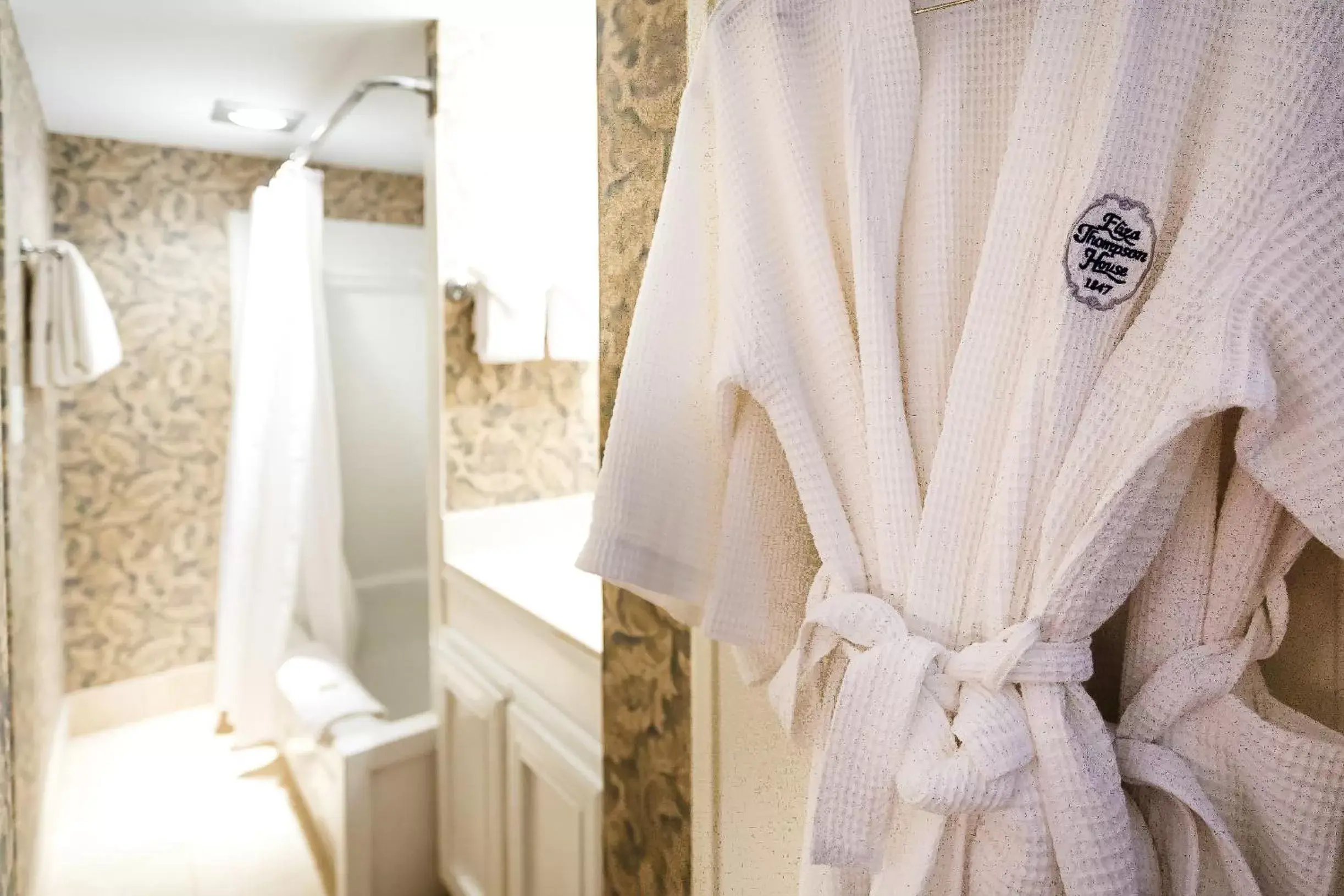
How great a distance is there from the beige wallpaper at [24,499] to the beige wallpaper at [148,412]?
0.27 m

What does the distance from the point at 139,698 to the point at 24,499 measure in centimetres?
137

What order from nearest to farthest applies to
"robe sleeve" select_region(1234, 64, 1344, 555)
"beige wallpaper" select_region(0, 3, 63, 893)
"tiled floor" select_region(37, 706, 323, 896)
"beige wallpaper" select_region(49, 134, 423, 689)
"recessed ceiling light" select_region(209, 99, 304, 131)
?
"robe sleeve" select_region(1234, 64, 1344, 555)
"beige wallpaper" select_region(0, 3, 63, 893)
"tiled floor" select_region(37, 706, 323, 896)
"recessed ceiling light" select_region(209, 99, 304, 131)
"beige wallpaper" select_region(49, 134, 423, 689)

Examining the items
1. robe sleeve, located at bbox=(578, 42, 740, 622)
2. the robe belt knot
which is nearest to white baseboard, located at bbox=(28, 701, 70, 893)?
robe sleeve, located at bbox=(578, 42, 740, 622)

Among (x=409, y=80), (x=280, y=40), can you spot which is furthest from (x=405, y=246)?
(x=409, y=80)

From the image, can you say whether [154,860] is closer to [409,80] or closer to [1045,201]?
[409,80]

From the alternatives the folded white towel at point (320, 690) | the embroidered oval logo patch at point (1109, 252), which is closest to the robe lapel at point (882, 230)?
the embroidered oval logo patch at point (1109, 252)

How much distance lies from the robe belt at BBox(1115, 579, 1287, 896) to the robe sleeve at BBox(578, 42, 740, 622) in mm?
316

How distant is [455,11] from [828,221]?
1488mm

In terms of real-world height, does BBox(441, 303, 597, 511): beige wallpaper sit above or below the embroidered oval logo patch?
below

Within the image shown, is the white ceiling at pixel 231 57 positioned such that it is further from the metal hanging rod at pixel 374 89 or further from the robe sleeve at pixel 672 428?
the robe sleeve at pixel 672 428

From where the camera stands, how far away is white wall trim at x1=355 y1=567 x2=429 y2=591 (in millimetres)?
2869

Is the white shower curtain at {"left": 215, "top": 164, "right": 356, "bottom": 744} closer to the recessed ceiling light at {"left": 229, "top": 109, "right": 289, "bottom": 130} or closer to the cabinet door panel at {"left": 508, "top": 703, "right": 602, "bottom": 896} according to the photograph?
the recessed ceiling light at {"left": 229, "top": 109, "right": 289, "bottom": 130}

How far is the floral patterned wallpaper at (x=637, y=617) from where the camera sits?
894 mm

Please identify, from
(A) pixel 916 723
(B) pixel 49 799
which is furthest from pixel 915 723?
(B) pixel 49 799
